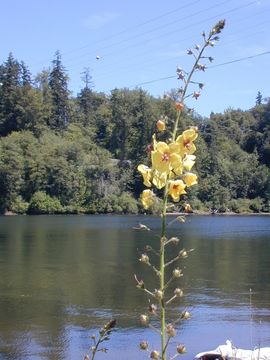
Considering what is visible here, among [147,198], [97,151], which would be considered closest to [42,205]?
[97,151]

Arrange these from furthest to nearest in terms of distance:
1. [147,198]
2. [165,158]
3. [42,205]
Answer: [42,205], [147,198], [165,158]

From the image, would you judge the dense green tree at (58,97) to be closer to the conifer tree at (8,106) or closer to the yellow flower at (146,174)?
the conifer tree at (8,106)

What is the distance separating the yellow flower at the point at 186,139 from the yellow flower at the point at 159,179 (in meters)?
0.10

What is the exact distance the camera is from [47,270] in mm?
27094

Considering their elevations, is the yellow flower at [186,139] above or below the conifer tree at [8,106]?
below

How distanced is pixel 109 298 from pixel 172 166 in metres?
19.0

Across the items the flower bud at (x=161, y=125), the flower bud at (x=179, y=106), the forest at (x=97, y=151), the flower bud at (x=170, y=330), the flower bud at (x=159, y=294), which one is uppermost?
the forest at (x=97, y=151)

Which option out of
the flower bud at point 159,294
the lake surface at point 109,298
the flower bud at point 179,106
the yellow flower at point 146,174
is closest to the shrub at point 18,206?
the lake surface at point 109,298

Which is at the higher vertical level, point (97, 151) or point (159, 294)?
point (97, 151)

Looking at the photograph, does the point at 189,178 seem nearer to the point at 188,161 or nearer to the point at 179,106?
the point at 188,161

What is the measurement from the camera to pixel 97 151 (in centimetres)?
9519

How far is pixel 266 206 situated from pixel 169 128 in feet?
323

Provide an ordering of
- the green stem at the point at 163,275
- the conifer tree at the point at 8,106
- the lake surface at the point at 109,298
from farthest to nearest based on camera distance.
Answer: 1. the conifer tree at the point at 8,106
2. the lake surface at the point at 109,298
3. the green stem at the point at 163,275

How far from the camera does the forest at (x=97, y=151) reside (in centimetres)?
8550
